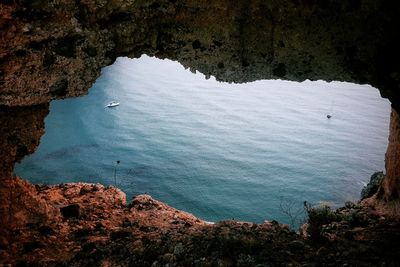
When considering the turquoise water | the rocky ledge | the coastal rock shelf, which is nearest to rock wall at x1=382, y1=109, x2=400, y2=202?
the rocky ledge

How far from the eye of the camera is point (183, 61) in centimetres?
460

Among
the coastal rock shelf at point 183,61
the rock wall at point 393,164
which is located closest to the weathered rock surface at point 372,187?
the rock wall at point 393,164

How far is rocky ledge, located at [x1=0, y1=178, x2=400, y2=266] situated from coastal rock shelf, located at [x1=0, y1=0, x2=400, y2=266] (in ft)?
0.07

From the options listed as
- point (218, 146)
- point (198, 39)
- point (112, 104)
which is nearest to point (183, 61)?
point (198, 39)

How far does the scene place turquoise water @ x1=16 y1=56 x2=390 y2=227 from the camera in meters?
28.0

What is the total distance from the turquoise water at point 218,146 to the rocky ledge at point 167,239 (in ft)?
64.7

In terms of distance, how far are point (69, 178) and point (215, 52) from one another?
84.7ft

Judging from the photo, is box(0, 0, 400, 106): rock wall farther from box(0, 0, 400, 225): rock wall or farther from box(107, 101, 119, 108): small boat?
box(107, 101, 119, 108): small boat

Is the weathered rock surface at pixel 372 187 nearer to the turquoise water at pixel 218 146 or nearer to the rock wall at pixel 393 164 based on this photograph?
the rock wall at pixel 393 164

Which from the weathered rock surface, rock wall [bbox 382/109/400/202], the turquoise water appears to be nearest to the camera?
rock wall [bbox 382/109/400/202]

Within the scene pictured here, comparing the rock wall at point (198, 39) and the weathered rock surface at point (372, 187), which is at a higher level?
the rock wall at point (198, 39)

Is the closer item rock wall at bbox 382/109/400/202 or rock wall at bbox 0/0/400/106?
rock wall at bbox 0/0/400/106

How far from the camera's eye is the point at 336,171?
32438 millimetres

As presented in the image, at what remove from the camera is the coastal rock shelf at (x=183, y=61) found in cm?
393
